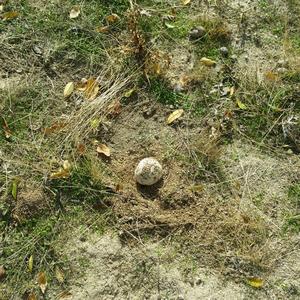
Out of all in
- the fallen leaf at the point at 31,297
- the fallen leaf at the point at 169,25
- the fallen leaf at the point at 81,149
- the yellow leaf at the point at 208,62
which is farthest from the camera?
the fallen leaf at the point at 169,25

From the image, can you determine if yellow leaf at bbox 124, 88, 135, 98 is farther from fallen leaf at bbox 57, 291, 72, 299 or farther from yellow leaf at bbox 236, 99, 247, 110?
fallen leaf at bbox 57, 291, 72, 299

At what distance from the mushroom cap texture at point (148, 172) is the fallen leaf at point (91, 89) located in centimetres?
66

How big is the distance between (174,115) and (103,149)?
23.0 inches

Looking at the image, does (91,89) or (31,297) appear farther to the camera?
(91,89)

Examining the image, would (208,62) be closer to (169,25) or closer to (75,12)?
(169,25)

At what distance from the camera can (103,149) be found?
11.0ft

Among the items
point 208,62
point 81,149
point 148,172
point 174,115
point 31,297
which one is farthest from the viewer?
point 208,62

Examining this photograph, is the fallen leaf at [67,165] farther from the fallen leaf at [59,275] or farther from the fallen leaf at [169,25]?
the fallen leaf at [169,25]

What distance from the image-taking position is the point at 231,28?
3.74 metres

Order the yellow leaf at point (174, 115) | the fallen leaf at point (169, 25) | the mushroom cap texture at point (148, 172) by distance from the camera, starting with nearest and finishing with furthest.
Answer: the mushroom cap texture at point (148, 172)
the yellow leaf at point (174, 115)
the fallen leaf at point (169, 25)

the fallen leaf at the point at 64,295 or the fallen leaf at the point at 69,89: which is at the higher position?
the fallen leaf at the point at 69,89

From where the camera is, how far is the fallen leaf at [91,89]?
3.47 metres

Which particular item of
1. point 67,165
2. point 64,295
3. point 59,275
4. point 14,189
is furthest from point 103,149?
point 64,295

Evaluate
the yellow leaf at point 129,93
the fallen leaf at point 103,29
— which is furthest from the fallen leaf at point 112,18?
the yellow leaf at point 129,93
